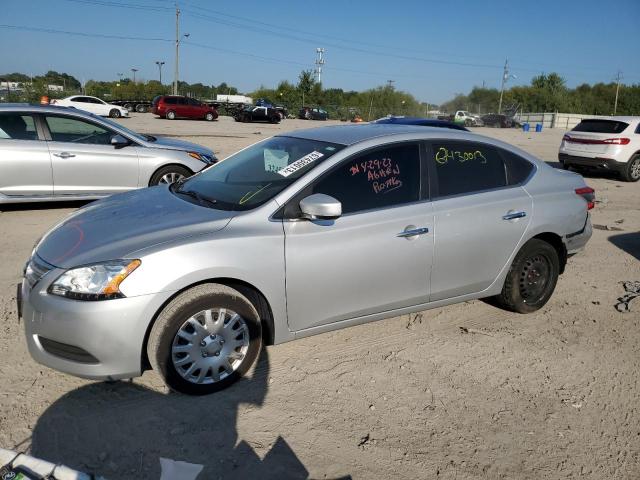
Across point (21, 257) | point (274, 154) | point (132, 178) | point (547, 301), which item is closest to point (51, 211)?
point (132, 178)

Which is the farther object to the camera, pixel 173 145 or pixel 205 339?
pixel 173 145

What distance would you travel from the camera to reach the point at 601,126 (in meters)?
A: 13.4

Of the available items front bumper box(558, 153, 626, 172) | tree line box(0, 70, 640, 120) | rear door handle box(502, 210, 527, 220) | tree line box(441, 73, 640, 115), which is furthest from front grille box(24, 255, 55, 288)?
tree line box(441, 73, 640, 115)

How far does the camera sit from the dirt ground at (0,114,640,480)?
2.75 m

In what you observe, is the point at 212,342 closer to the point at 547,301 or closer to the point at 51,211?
the point at 547,301

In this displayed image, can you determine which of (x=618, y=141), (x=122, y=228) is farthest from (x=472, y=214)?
(x=618, y=141)

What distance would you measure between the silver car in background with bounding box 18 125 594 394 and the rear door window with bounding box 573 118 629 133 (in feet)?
32.8

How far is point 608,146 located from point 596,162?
1.50 ft

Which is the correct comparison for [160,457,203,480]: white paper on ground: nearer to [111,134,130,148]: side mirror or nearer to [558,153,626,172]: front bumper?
[111,134,130,148]: side mirror

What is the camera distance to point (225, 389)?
3.34 m

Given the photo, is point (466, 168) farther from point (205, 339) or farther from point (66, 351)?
point (66, 351)

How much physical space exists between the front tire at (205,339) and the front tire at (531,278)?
232cm

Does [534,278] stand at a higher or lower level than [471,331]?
higher

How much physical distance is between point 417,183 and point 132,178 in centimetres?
506
